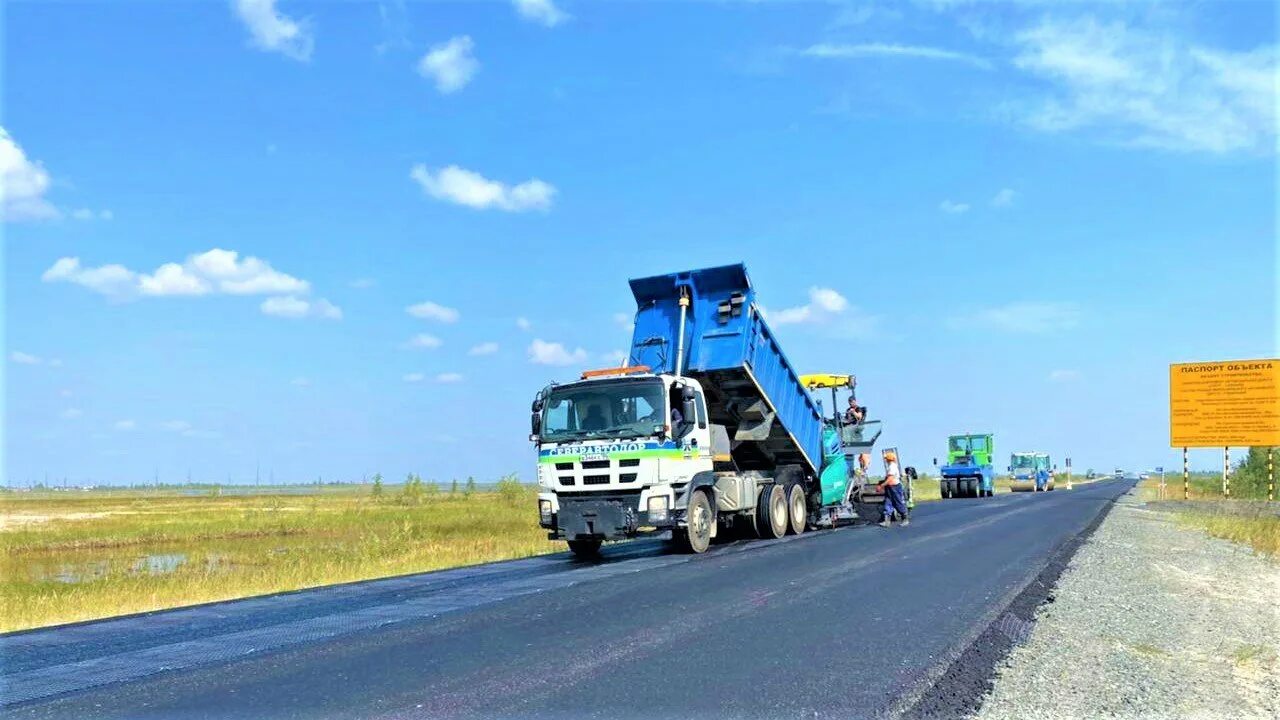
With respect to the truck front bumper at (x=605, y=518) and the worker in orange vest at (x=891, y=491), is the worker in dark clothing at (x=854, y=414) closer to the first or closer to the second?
the worker in orange vest at (x=891, y=491)

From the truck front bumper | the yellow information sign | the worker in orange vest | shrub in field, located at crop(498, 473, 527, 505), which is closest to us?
the truck front bumper

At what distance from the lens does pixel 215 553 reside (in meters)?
25.8

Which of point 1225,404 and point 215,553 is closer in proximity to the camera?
point 215,553

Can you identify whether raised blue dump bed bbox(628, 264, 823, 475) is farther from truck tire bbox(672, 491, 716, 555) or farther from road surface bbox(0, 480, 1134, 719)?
road surface bbox(0, 480, 1134, 719)

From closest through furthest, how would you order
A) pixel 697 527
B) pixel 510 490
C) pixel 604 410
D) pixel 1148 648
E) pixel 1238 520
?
pixel 1148 648 → pixel 604 410 → pixel 697 527 → pixel 1238 520 → pixel 510 490

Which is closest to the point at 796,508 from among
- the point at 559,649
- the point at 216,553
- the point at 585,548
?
the point at 585,548

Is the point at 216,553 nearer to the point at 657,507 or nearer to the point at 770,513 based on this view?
the point at 770,513

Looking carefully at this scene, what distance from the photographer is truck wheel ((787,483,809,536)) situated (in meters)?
18.8

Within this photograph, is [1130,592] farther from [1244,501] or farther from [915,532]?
[1244,501]

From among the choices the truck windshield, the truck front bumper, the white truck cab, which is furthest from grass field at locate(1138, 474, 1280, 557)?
the truck windshield

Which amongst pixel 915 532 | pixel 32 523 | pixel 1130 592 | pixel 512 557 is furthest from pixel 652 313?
pixel 32 523

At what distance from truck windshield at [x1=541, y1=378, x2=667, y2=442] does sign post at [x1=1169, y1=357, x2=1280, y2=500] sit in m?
23.5

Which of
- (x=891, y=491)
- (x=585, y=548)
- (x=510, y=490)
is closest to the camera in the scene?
(x=585, y=548)

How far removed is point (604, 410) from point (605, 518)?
1.67m
